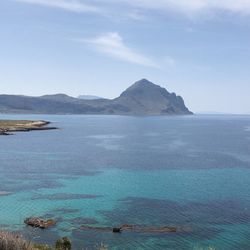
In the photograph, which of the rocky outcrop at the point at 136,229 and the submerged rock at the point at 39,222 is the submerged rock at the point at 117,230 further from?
the submerged rock at the point at 39,222

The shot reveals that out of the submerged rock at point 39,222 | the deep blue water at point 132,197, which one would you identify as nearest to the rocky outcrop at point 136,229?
the deep blue water at point 132,197

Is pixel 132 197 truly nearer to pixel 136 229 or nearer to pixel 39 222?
pixel 136 229

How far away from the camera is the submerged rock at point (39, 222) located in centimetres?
5253

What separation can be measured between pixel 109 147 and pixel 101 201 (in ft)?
296

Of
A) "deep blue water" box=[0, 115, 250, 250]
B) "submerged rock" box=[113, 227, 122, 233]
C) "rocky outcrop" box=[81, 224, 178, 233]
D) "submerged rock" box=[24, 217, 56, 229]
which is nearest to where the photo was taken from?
"deep blue water" box=[0, 115, 250, 250]

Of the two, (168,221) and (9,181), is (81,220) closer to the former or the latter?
(168,221)

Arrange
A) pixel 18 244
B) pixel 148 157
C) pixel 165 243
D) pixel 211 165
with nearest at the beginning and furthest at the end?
pixel 18 244, pixel 165 243, pixel 211 165, pixel 148 157

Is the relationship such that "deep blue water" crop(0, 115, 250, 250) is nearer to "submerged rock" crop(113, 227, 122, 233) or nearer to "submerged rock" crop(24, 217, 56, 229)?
"submerged rock" crop(113, 227, 122, 233)

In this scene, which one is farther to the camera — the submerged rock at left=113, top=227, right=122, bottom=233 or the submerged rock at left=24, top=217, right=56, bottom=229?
the submerged rock at left=24, top=217, right=56, bottom=229

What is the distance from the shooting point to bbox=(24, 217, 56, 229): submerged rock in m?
52.5

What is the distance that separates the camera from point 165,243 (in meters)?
47.7

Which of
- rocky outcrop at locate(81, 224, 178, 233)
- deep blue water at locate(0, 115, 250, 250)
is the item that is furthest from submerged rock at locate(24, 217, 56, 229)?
rocky outcrop at locate(81, 224, 178, 233)

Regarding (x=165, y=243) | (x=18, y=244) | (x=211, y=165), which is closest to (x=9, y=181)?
(x=165, y=243)

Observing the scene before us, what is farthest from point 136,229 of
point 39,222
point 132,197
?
point 132,197
